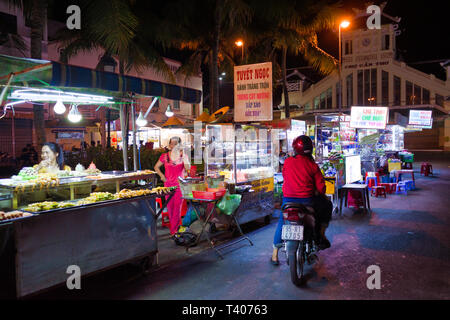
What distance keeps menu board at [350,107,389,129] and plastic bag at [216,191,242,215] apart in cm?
953

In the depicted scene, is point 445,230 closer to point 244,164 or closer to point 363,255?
point 363,255

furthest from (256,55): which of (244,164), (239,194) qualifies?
(239,194)

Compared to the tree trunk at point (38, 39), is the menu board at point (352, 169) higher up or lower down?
lower down

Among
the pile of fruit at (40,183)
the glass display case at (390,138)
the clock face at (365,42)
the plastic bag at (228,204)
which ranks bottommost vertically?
the plastic bag at (228,204)

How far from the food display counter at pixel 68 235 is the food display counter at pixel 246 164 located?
2.29 meters

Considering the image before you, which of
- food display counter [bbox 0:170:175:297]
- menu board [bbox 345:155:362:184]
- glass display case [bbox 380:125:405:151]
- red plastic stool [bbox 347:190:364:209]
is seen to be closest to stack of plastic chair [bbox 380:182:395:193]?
menu board [bbox 345:155:362:184]

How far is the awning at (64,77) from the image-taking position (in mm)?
4555

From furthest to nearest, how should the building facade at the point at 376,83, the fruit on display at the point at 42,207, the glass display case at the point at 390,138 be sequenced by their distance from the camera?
1. the building facade at the point at 376,83
2. the glass display case at the point at 390,138
3. the fruit on display at the point at 42,207

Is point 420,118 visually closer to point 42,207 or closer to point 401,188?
point 401,188

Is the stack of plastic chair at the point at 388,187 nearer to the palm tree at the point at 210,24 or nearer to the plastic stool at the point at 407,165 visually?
the plastic stool at the point at 407,165

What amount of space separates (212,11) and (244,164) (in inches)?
355

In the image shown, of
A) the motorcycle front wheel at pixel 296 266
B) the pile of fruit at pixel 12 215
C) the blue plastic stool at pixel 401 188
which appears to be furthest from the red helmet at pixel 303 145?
the blue plastic stool at pixel 401 188

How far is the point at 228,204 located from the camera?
6.90m

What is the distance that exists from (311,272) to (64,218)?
3522 mm
